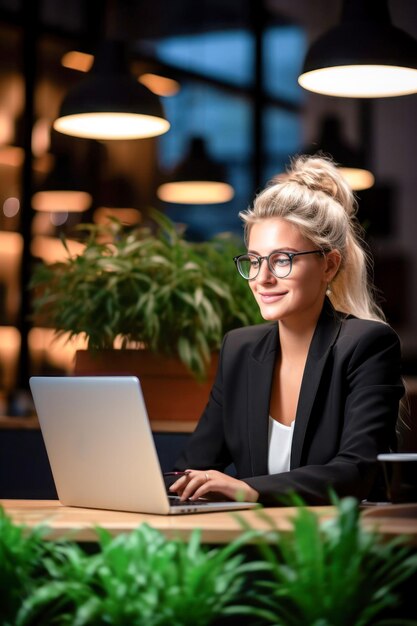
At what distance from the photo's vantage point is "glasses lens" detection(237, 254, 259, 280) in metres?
2.74

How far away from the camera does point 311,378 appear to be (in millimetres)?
2734

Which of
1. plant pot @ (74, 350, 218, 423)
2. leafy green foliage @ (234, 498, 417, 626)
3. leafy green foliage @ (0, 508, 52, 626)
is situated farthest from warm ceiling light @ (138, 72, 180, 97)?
leafy green foliage @ (234, 498, 417, 626)

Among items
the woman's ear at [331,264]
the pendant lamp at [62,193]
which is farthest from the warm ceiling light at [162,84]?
the woman's ear at [331,264]

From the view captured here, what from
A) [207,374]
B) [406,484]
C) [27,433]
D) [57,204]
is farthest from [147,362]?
[57,204]

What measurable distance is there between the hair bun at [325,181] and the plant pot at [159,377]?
1082mm

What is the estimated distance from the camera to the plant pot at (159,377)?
389 cm

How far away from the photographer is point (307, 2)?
29.3 ft

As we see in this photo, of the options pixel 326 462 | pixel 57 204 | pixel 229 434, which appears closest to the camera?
pixel 326 462

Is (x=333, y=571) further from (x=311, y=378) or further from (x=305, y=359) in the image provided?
(x=305, y=359)

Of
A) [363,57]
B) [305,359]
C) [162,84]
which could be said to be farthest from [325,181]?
[162,84]

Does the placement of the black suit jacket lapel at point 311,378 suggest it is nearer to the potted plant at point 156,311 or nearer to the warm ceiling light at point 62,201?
the potted plant at point 156,311

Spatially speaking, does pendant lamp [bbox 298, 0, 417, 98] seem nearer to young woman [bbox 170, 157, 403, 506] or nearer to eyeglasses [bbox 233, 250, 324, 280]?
young woman [bbox 170, 157, 403, 506]

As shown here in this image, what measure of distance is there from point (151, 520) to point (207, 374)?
186 cm

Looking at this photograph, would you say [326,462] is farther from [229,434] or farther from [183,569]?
[183,569]
